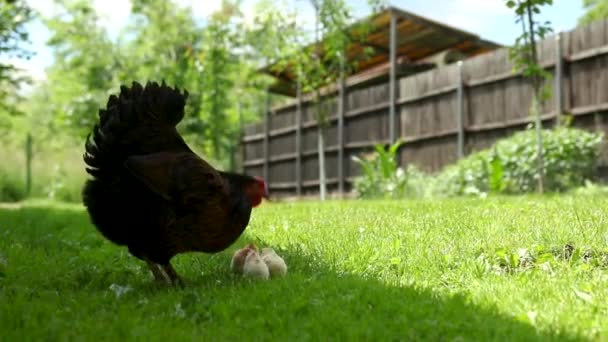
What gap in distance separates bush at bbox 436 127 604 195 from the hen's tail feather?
9449mm

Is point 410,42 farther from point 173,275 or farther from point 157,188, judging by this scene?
point 157,188

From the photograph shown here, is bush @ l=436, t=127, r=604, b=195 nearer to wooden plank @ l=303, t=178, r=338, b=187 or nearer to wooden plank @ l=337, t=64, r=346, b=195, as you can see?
wooden plank @ l=337, t=64, r=346, b=195

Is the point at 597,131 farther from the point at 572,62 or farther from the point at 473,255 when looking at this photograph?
the point at 473,255

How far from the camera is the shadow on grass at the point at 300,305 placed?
3484 mm

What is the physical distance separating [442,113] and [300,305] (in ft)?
46.3

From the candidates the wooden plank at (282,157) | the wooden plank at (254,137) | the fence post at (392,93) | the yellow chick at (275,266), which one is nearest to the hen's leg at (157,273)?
the yellow chick at (275,266)

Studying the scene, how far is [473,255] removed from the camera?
5148 mm

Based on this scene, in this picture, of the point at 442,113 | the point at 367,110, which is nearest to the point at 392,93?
the point at 367,110

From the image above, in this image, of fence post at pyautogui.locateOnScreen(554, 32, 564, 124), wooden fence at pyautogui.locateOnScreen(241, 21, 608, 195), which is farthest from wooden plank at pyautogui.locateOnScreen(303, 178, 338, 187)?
fence post at pyautogui.locateOnScreen(554, 32, 564, 124)

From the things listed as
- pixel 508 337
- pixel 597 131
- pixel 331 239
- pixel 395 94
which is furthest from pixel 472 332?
pixel 395 94

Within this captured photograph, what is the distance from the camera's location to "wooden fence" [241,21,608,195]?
45.3 feet

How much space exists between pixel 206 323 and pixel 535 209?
489 centimetres

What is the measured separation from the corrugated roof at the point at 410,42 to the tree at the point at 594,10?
30.3 feet

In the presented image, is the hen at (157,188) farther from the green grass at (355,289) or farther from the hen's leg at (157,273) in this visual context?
the green grass at (355,289)
